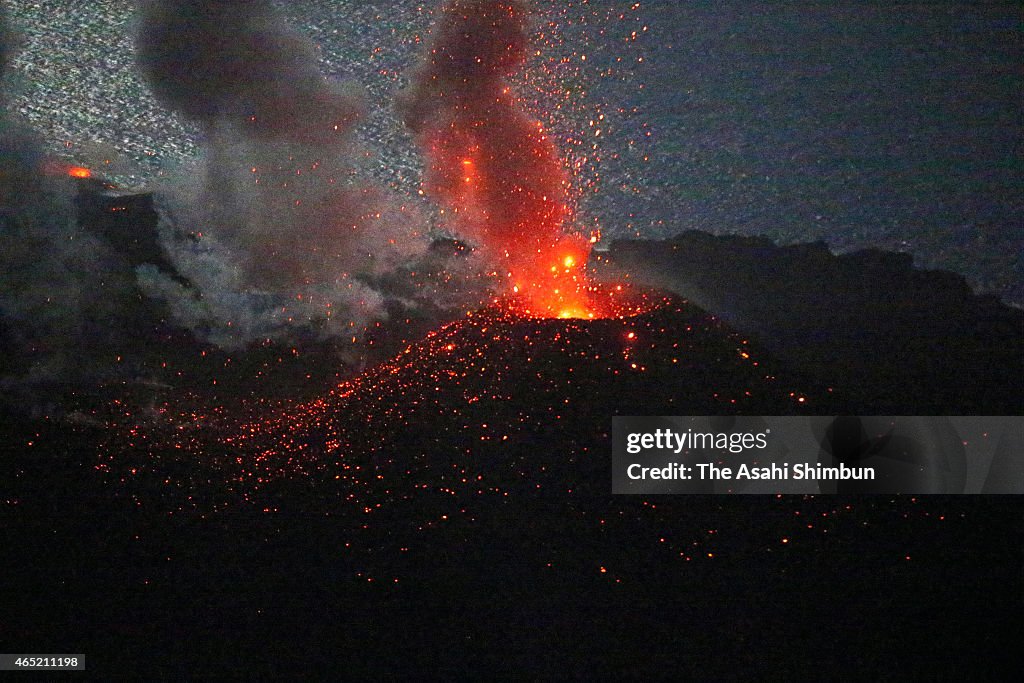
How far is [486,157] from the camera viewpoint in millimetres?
828

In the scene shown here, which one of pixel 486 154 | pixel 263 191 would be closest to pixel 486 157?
pixel 486 154

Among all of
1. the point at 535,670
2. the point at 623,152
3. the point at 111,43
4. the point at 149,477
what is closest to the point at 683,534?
the point at 535,670

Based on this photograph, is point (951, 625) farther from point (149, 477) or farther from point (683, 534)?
point (149, 477)

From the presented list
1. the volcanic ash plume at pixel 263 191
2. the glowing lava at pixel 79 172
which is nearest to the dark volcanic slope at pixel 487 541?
the volcanic ash plume at pixel 263 191

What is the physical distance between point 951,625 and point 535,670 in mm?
466

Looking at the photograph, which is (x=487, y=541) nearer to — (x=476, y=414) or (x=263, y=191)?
(x=476, y=414)

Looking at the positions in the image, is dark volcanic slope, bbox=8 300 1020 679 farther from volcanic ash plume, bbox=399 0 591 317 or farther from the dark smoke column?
the dark smoke column

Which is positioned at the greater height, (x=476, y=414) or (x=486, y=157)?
(x=486, y=157)

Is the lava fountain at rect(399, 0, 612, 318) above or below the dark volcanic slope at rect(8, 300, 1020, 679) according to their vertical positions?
above

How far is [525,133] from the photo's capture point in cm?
82

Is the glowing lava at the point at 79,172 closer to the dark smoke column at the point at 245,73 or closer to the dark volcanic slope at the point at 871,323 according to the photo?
the dark smoke column at the point at 245,73

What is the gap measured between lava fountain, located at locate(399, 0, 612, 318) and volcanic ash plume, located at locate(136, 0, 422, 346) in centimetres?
7

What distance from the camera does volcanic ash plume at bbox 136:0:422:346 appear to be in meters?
0.81

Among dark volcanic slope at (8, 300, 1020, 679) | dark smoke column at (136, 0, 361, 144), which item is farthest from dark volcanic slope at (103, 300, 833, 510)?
dark smoke column at (136, 0, 361, 144)
